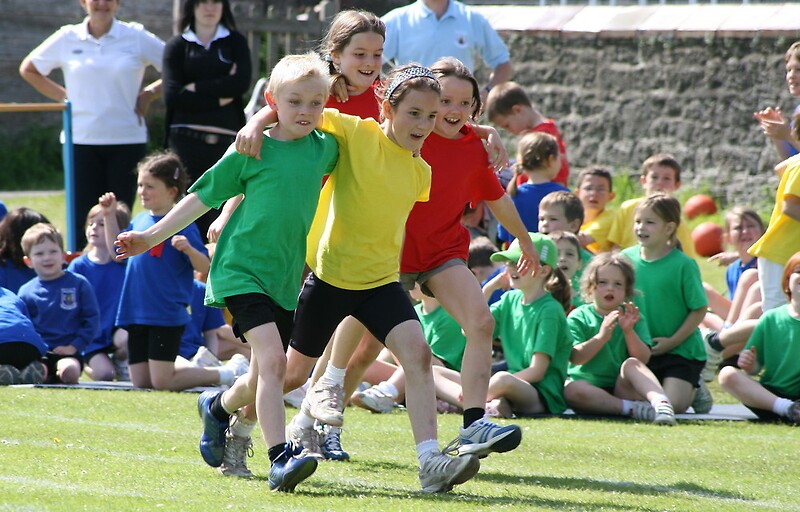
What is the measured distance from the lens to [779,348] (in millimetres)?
8547

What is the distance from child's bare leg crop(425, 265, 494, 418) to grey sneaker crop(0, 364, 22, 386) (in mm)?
3821

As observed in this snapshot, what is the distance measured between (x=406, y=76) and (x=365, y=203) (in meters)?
0.58

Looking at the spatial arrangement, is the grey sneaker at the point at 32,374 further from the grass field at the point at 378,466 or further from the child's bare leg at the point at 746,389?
the child's bare leg at the point at 746,389

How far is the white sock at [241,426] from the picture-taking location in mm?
5941

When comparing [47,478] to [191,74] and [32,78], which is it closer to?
[191,74]

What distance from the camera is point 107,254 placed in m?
10.1

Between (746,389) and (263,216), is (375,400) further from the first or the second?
(263,216)

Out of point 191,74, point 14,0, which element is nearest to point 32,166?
point 14,0

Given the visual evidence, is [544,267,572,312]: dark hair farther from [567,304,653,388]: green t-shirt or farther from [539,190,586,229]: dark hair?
[539,190,586,229]: dark hair

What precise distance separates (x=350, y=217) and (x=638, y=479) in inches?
72.6

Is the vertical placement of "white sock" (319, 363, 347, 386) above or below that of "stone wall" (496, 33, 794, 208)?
below

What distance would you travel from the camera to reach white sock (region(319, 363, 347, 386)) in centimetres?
636

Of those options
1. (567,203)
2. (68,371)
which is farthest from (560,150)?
(68,371)

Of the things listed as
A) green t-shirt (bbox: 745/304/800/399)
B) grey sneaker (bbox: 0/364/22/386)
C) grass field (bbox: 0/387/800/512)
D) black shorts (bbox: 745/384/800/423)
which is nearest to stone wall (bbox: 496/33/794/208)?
green t-shirt (bbox: 745/304/800/399)
